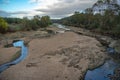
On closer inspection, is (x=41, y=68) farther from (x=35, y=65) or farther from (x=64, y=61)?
(x=64, y=61)

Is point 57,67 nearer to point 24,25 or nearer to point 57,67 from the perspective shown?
point 57,67

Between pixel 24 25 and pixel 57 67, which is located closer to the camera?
pixel 57 67

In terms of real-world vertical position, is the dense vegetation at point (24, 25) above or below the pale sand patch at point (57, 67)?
above

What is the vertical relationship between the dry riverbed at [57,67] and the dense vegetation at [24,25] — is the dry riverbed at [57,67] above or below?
below

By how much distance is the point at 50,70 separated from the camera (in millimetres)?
22609

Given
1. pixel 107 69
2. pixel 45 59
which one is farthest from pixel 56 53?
pixel 107 69

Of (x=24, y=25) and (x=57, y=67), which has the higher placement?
(x=24, y=25)

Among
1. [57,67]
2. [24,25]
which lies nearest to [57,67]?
[57,67]

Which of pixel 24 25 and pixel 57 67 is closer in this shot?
pixel 57 67

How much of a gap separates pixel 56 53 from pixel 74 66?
329 inches

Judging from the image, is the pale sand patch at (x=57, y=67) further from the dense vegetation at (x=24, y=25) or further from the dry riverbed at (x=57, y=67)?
the dense vegetation at (x=24, y=25)

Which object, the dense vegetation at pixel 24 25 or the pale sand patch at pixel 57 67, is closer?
the pale sand patch at pixel 57 67

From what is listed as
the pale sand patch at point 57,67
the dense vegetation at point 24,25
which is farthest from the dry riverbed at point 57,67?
the dense vegetation at point 24,25

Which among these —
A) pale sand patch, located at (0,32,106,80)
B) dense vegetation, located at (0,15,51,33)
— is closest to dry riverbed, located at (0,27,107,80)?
pale sand patch, located at (0,32,106,80)
